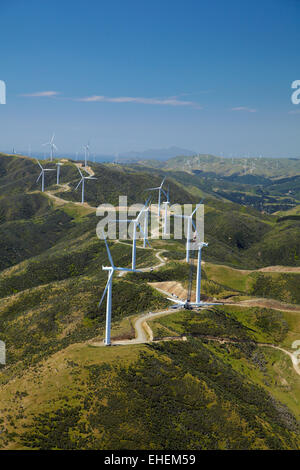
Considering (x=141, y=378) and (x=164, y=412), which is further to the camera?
(x=141, y=378)

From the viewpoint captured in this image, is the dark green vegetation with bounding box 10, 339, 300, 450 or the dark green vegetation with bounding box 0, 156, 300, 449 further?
the dark green vegetation with bounding box 0, 156, 300, 449

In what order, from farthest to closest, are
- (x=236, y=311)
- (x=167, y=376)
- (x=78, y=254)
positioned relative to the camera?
(x=78, y=254) → (x=236, y=311) → (x=167, y=376)

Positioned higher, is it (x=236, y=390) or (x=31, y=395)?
(x=31, y=395)

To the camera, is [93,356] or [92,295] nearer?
[93,356]

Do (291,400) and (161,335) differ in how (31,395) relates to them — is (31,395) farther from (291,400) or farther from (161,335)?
(291,400)

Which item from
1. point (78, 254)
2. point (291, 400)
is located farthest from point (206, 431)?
point (78, 254)

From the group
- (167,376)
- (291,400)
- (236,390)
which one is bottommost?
(291,400)

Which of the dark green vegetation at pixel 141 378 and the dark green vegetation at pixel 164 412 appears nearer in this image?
the dark green vegetation at pixel 164 412

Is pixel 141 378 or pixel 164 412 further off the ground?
pixel 141 378
